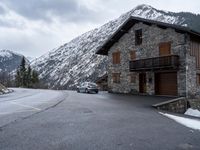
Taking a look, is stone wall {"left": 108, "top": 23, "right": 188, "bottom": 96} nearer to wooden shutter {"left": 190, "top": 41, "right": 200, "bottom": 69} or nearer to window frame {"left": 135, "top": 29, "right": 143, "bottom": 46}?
window frame {"left": 135, "top": 29, "right": 143, "bottom": 46}

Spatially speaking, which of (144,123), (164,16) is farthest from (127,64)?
(164,16)

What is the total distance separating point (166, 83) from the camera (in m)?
26.3

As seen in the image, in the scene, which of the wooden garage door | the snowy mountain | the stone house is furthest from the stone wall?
the snowy mountain

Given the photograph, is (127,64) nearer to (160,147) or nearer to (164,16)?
(160,147)

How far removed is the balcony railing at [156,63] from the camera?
24.0 m

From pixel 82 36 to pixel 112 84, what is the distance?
130 metres

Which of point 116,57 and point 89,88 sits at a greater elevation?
point 116,57

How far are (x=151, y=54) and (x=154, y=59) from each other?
193cm

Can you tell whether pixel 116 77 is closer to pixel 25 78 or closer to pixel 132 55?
pixel 132 55

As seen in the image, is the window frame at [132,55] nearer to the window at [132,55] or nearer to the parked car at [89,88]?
the window at [132,55]

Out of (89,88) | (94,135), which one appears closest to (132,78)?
(89,88)

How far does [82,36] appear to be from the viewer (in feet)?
522

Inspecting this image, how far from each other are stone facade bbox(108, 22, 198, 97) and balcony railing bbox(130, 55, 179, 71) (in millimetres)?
930

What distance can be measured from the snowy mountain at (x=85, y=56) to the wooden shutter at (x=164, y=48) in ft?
203
